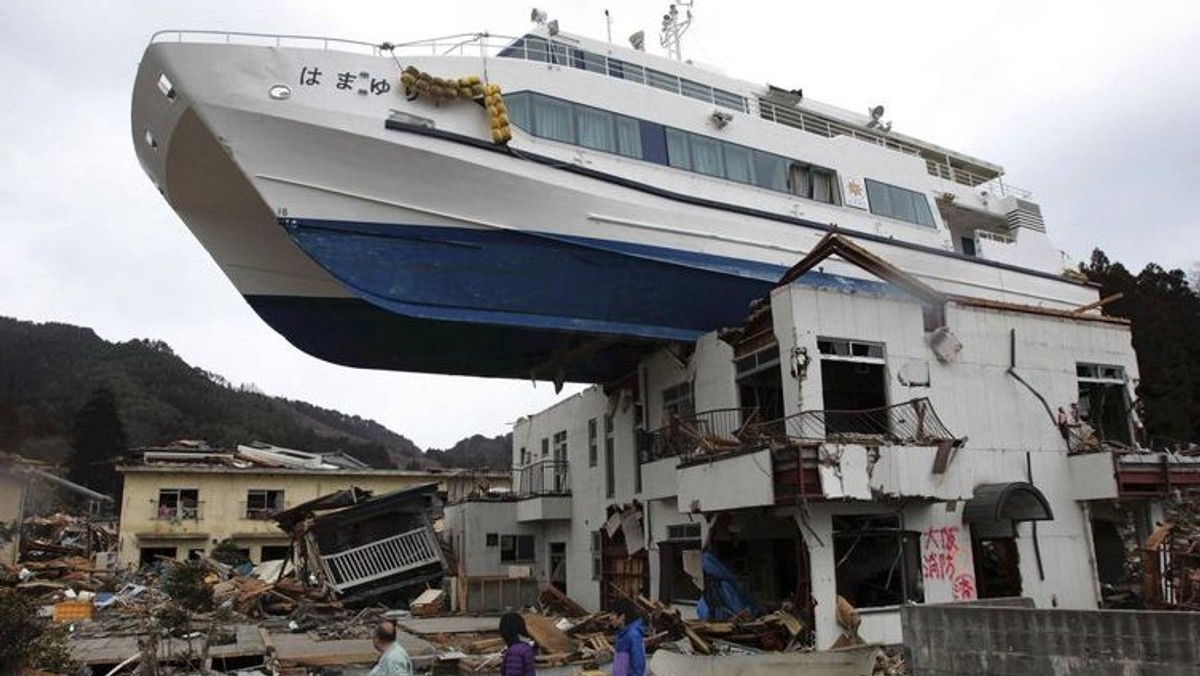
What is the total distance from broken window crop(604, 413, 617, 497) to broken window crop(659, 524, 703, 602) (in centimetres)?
310

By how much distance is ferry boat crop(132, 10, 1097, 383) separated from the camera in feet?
47.8

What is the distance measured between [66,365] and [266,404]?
1199 inches

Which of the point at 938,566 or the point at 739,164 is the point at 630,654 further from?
the point at 739,164

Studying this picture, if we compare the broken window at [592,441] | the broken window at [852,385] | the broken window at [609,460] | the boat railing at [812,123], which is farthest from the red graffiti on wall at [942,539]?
the boat railing at [812,123]

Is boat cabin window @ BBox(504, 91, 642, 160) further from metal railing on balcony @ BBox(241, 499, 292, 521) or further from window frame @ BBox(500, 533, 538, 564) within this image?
metal railing on balcony @ BBox(241, 499, 292, 521)

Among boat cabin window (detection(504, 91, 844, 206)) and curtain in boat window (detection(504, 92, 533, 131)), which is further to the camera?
boat cabin window (detection(504, 91, 844, 206))

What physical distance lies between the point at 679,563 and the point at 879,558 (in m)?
4.11

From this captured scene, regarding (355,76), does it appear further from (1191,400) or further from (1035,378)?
(1191,400)

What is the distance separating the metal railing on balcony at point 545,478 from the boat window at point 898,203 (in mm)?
10230

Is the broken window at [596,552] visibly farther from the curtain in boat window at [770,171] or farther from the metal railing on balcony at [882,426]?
the curtain in boat window at [770,171]

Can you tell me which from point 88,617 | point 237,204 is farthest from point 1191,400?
point 88,617

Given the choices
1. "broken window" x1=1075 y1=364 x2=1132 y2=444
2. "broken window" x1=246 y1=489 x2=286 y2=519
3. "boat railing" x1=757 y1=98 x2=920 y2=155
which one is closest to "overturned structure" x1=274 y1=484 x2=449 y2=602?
"boat railing" x1=757 y1=98 x2=920 y2=155

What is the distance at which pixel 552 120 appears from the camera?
16.4 metres

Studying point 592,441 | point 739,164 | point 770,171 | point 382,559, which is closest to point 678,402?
point 592,441
